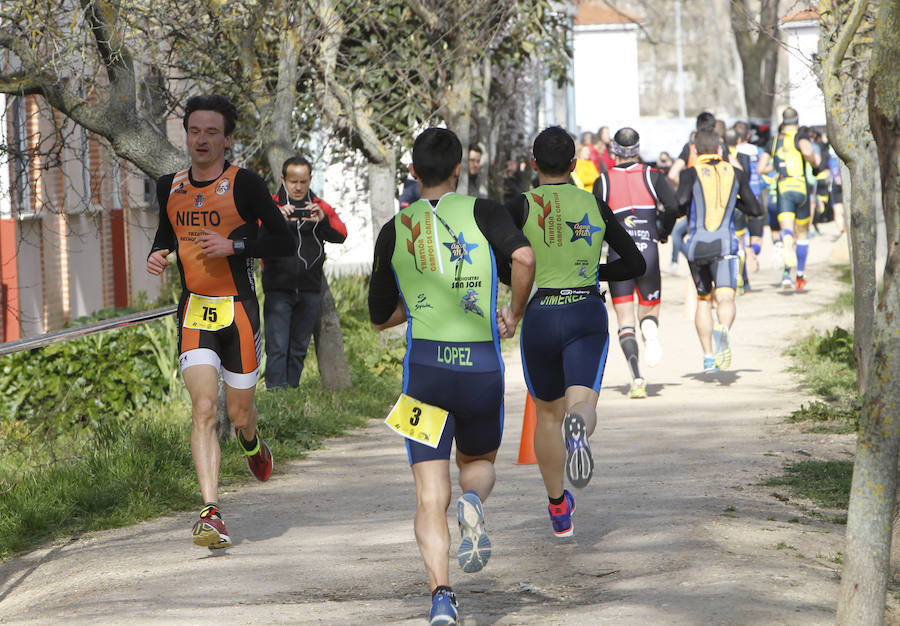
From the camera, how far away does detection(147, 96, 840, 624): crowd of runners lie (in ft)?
16.6

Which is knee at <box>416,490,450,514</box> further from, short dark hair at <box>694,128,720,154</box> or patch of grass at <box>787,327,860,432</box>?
short dark hair at <box>694,128,720,154</box>

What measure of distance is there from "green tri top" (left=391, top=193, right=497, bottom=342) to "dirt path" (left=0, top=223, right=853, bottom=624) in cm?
112

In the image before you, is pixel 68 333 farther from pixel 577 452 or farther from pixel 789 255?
pixel 789 255

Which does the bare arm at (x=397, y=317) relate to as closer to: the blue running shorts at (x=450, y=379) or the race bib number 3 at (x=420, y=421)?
the blue running shorts at (x=450, y=379)

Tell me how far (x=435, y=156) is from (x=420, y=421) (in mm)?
937

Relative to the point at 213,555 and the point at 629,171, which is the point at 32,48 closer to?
the point at 213,555

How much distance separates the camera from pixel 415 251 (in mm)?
5078

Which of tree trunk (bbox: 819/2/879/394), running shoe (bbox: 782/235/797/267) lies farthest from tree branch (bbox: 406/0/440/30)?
running shoe (bbox: 782/235/797/267)

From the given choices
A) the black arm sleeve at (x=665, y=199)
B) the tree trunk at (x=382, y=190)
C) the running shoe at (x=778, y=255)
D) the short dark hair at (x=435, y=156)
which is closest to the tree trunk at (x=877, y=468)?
the short dark hair at (x=435, y=156)

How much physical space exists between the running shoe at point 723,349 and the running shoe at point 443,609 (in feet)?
25.2

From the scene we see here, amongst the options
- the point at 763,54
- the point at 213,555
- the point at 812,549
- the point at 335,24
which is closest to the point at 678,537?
the point at 812,549

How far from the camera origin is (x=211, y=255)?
21.6ft

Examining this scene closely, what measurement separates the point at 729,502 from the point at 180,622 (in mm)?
3095

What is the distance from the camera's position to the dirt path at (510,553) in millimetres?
5453
